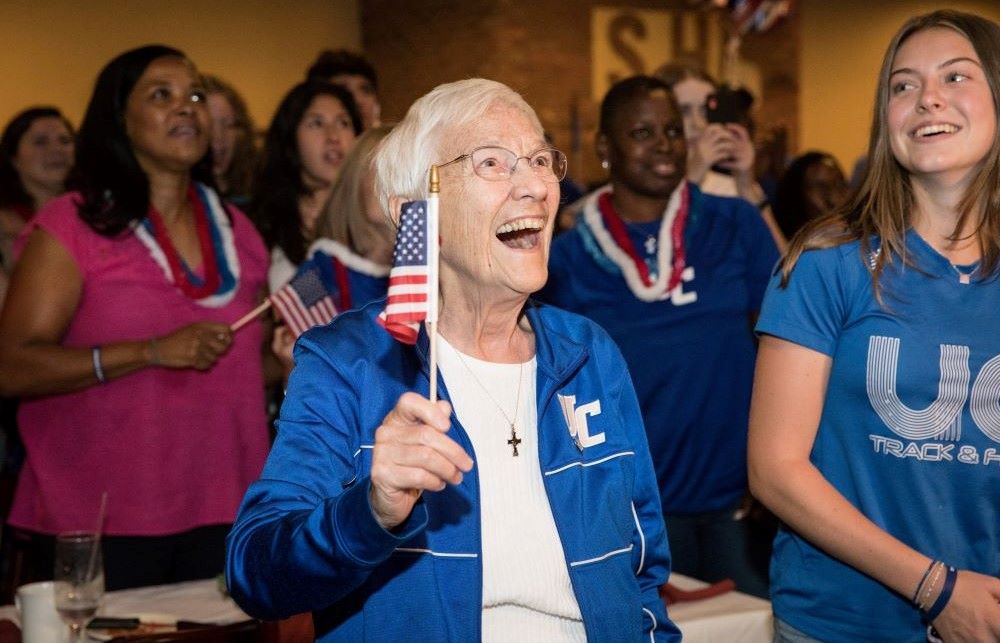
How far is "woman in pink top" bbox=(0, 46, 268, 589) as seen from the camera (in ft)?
10.4

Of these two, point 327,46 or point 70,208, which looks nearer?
point 70,208

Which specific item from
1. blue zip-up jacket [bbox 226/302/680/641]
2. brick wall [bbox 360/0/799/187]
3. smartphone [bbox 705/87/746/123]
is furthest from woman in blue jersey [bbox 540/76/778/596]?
brick wall [bbox 360/0/799/187]

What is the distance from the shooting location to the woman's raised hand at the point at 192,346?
3.20m

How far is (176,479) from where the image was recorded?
10.7 ft

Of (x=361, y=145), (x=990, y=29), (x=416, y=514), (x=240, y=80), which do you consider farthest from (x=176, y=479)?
(x=240, y=80)

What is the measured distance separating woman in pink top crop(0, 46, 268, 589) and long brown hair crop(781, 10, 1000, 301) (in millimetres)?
1704

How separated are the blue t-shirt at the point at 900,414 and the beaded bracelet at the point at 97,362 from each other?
5.78ft

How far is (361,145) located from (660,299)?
96 cm

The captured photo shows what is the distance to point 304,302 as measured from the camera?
3.52 meters

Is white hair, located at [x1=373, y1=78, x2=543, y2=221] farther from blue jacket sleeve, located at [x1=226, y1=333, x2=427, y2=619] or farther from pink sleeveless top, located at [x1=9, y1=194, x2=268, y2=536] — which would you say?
pink sleeveless top, located at [x1=9, y1=194, x2=268, y2=536]

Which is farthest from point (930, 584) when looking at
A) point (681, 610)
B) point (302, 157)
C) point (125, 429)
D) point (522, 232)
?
point (302, 157)

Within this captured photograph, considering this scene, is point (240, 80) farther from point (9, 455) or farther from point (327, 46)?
point (9, 455)

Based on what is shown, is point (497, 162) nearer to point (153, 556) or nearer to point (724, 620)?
point (724, 620)

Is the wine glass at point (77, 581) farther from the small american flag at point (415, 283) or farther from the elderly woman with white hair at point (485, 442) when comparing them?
the small american flag at point (415, 283)
